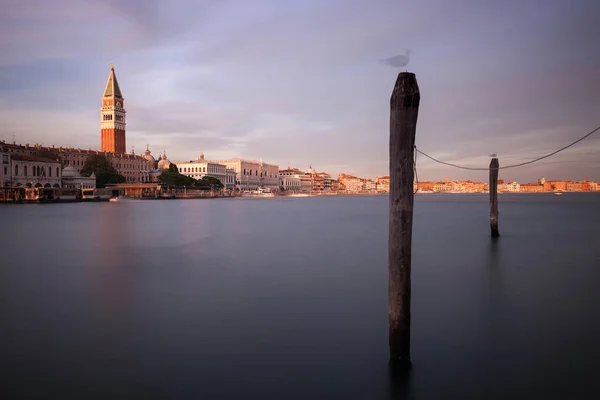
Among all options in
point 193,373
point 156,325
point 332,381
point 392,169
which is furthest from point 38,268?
point 392,169

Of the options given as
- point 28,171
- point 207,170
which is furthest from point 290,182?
point 28,171

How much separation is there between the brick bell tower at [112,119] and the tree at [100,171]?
72.1 ft

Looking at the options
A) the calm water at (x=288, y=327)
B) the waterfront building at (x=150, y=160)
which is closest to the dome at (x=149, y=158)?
the waterfront building at (x=150, y=160)

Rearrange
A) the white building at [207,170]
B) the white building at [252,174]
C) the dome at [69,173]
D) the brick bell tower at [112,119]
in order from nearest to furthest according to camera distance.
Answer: the dome at [69,173] → the brick bell tower at [112,119] → the white building at [207,170] → the white building at [252,174]

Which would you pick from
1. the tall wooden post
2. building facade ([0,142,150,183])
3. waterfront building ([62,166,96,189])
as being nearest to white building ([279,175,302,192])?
building facade ([0,142,150,183])

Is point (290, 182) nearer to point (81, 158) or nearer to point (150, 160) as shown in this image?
point (150, 160)

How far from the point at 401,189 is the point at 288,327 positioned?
3328 mm

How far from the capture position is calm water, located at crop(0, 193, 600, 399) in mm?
5332

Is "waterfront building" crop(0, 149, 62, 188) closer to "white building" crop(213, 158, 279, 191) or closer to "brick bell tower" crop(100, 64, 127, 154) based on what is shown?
"brick bell tower" crop(100, 64, 127, 154)

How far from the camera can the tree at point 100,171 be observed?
8725cm

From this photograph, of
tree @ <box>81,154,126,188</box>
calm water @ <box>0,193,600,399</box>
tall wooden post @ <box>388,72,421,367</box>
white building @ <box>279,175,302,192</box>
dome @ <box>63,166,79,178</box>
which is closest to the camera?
tall wooden post @ <box>388,72,421,367</box>

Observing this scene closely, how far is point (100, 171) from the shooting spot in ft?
291

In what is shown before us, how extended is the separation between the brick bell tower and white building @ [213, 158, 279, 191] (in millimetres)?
31793

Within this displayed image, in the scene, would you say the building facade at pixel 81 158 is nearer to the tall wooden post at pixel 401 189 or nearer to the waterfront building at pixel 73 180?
the waterfront building at pixel 73 180
